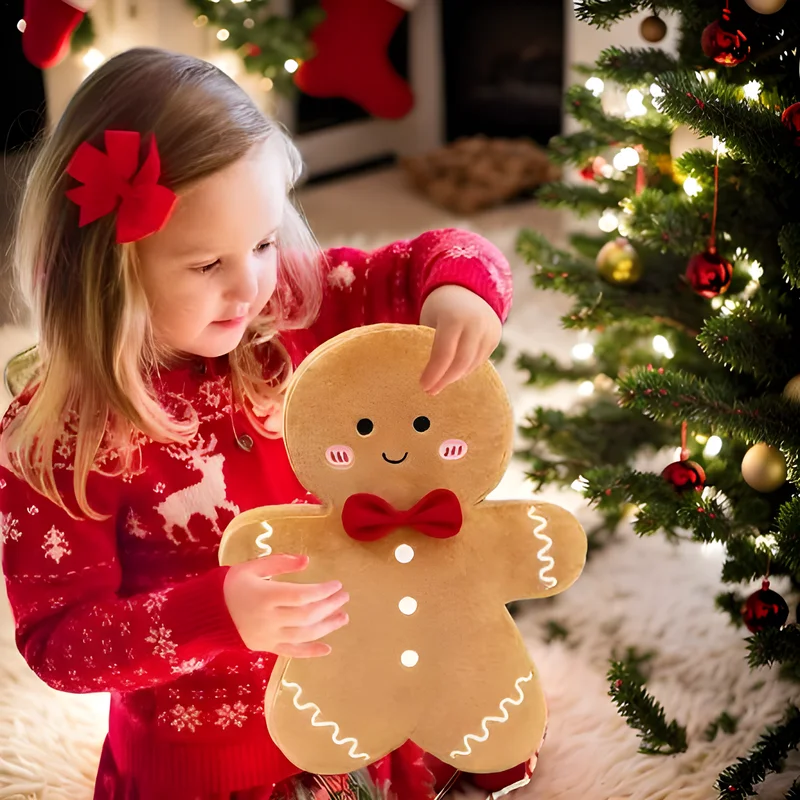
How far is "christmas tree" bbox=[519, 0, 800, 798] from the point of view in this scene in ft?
2.97

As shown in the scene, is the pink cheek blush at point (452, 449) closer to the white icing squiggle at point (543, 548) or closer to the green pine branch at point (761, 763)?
the white icing squiggle at point (543, 548)

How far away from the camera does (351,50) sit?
2621 mm

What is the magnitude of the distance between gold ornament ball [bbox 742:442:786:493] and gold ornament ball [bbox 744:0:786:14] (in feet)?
1.23

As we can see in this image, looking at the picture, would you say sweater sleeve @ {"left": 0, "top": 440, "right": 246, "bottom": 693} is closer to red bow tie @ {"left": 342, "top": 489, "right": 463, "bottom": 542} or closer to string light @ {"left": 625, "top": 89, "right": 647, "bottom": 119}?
red bow tie @ {"left": 342, "top": 489, "right": 463, "bottom": 542}

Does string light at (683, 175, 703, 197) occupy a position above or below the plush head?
above

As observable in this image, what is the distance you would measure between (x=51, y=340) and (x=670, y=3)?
0.66m

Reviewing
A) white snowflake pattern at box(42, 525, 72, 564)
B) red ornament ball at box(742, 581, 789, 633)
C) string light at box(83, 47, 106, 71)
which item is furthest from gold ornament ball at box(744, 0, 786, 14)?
string light at box(83, 47, 106, 71)

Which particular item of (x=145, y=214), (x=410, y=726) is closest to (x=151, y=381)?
(x=145, y=214)

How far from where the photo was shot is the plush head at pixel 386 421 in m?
0.76

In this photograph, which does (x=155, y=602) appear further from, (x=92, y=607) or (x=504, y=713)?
(x=504, y=713)

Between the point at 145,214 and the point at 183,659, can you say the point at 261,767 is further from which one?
the point at 145,214

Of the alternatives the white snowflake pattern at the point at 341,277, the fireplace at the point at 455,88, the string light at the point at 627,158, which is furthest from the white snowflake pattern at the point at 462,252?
the fireplace at the point at 455,88

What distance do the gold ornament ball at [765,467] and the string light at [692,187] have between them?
28cm

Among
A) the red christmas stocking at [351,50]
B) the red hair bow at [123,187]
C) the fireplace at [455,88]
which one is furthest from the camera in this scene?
the fireplace at [455,88]
